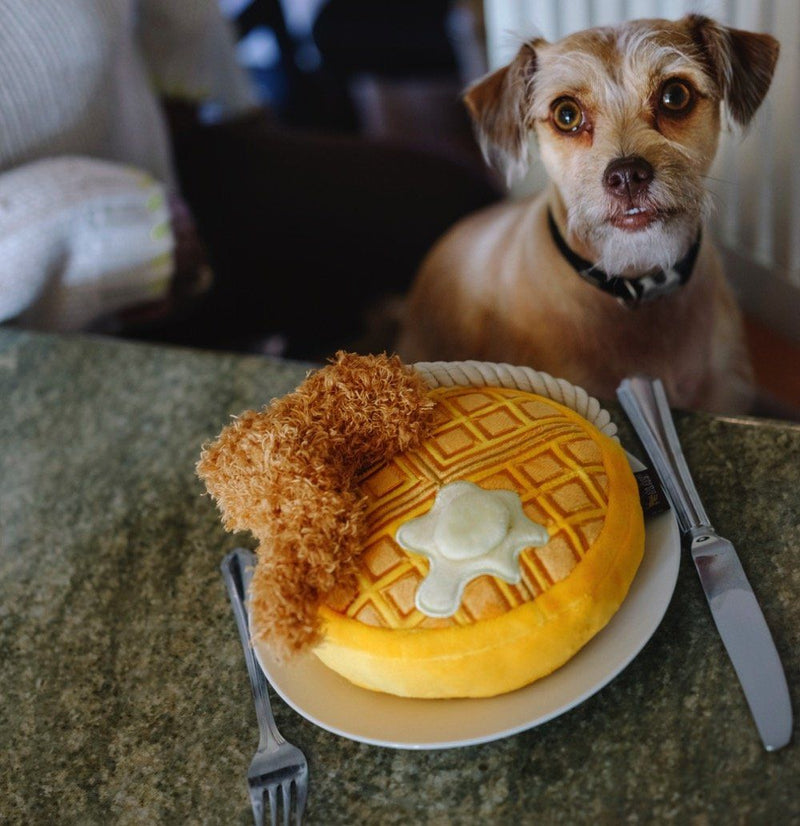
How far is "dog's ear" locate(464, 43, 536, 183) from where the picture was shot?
34.4 inches

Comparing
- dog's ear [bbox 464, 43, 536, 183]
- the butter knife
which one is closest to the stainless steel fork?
the butter knife

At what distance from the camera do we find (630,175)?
29.6 inches

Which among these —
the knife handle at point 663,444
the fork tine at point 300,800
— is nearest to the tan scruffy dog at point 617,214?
the knife handle at point 663,444

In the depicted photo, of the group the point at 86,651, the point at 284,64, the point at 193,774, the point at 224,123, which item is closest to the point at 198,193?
the point at 224,123

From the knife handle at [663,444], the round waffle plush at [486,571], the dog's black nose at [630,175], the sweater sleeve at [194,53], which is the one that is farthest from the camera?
the sweater sleeve at [194,53]

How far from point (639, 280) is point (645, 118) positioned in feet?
0.48

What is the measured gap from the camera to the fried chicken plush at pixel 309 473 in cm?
50

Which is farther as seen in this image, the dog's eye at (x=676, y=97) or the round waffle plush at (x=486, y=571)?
the dog's eye at (x=676, y=97)

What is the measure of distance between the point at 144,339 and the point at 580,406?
2.63ft

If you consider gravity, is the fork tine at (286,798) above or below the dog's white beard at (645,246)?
A: below

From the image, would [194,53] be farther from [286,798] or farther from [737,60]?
[286,798]

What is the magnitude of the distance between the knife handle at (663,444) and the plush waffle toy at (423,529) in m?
0.07

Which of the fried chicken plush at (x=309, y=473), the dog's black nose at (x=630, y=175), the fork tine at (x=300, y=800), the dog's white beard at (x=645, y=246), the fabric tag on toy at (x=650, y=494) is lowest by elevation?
the fork tine at (x=300, y=800)

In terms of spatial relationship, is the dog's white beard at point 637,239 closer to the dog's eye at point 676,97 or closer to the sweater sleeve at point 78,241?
the dog's eye at point 676,97
